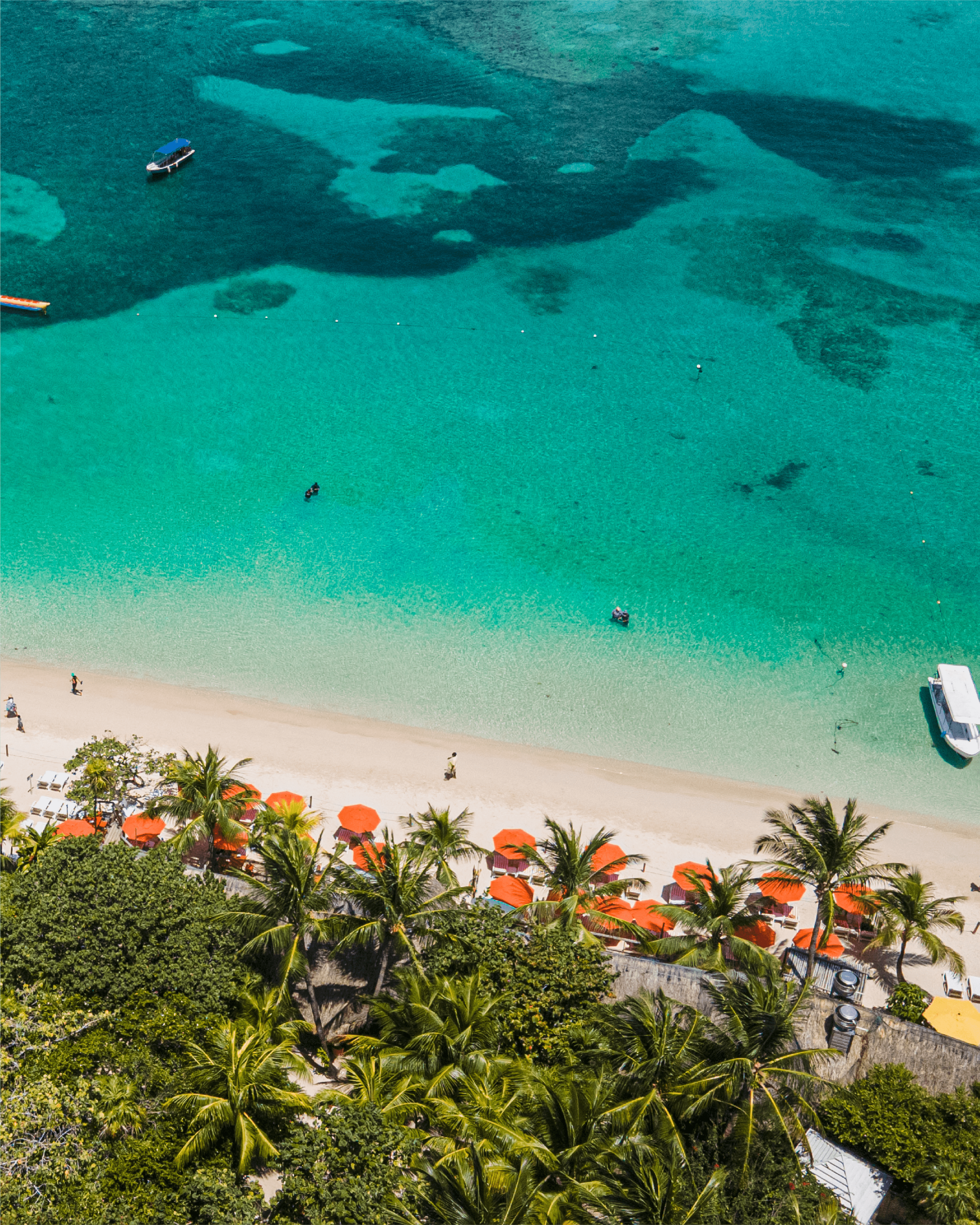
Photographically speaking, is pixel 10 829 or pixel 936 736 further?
pixel 936 736

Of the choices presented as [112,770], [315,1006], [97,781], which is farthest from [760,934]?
[97,781]

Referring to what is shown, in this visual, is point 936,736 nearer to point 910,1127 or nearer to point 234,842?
point 910,1127

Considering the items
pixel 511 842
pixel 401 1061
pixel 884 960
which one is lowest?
A: pixel 884 960

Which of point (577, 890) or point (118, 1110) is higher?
point (118, 1110)

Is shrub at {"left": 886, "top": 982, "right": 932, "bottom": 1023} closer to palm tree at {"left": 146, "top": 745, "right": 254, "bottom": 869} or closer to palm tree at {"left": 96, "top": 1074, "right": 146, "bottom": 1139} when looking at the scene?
palm tree at {"left": 96, "top": 1074, "right": 146, "bottom": 1139}

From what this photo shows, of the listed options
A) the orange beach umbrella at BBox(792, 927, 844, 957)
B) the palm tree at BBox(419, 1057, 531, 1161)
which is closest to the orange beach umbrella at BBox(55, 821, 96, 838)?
the palm tree at BBox(419, 1057, 531, 1161)

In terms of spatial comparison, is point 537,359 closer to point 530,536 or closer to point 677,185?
point 530,536

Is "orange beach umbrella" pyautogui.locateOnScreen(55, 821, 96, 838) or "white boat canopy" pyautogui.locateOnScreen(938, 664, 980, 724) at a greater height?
"orange beach umbrella" pyautogui.locateOnScreen(55, 821, 96, 838)
